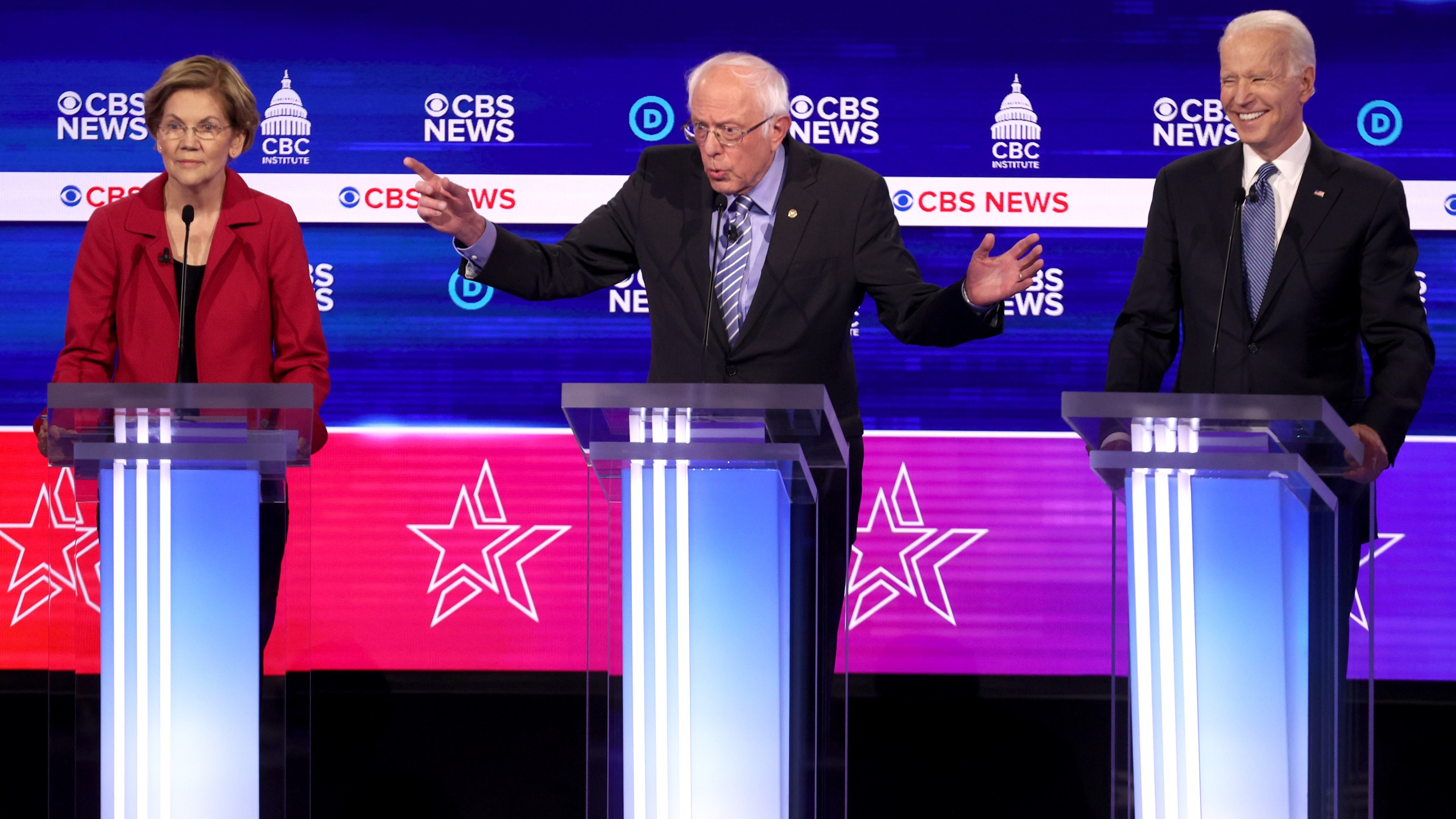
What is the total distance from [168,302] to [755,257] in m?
1.16

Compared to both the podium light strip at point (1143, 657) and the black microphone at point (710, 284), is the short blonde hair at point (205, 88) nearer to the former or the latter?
the black microphone at point (710, 284)

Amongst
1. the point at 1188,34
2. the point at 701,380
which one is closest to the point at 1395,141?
the point at 1188,34

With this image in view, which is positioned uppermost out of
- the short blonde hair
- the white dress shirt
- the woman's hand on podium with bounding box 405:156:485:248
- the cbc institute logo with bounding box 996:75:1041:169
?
the cbc institute logo with bounding box 996:75:1041:169

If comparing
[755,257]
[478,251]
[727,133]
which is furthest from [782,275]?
[478,251]

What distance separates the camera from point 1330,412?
77.7 inches

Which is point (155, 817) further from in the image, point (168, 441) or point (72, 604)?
point (168, 441)

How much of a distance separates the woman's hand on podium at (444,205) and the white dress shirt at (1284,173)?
1545mm

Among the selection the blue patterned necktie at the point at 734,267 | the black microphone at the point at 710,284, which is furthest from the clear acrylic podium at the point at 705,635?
the blue patterned necktie at the point at 734,267

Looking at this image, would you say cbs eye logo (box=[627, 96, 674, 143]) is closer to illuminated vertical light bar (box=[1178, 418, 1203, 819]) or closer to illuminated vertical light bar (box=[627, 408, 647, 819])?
illuminated vertical light bar (box=[627, 408, 647, 819])

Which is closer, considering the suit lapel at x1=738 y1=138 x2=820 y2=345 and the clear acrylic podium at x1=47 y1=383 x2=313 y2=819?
the clear acrylic podium at x1=47 y1=383 x2=313 y2=819

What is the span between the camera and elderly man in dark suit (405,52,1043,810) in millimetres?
2787

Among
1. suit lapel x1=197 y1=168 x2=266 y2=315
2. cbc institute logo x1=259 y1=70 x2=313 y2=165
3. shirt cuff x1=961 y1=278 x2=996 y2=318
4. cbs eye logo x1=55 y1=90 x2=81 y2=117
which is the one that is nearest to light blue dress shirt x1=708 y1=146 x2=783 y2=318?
shirt cuff x1=961 y1=278 x2=996 y2=318

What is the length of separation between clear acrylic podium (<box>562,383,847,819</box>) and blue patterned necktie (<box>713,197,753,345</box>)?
2.54 feet

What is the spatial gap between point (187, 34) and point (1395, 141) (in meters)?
3.81
